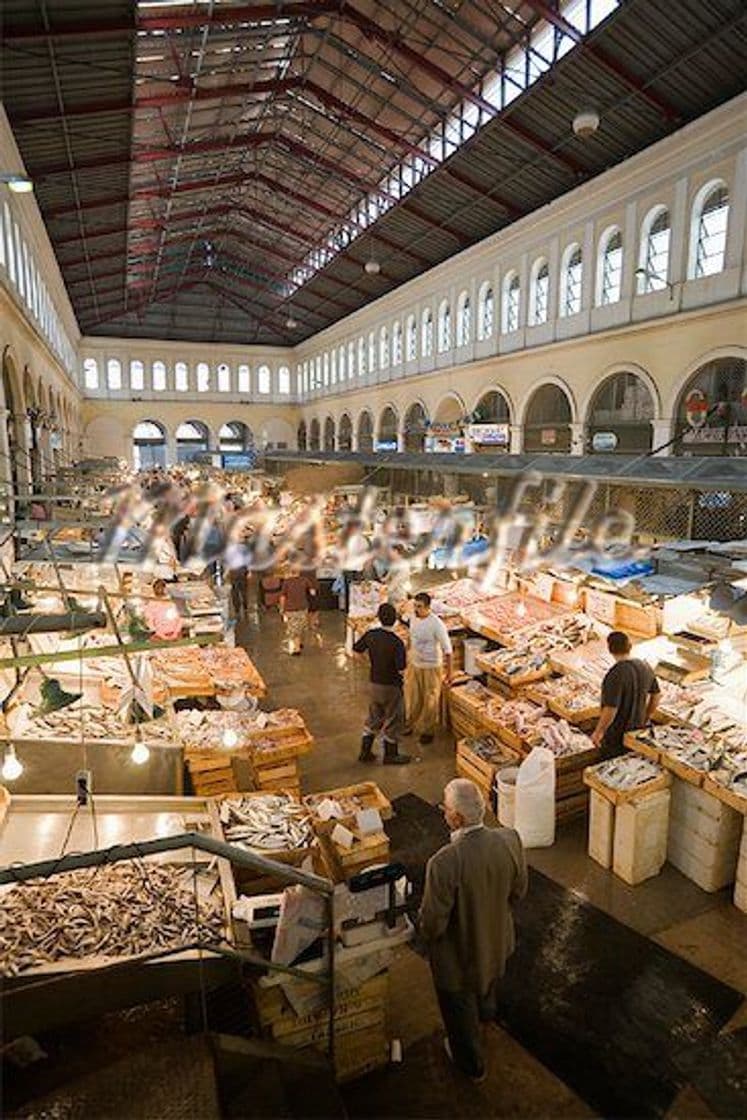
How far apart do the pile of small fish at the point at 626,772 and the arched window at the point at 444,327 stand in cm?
2023

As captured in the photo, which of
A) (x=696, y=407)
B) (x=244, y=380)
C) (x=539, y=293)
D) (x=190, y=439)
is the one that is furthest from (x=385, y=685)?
(x=190, y=439)

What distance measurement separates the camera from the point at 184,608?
584 cm

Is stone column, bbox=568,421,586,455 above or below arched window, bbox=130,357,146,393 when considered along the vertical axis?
below

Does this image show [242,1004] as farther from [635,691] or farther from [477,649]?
[477,649]

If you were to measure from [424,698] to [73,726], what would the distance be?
4186 mm

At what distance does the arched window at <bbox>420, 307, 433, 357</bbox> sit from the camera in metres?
25.4

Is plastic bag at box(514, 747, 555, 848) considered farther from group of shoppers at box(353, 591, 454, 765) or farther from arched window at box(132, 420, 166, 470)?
arched window at box(132, 420, 166, 470)

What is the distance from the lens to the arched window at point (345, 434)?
3575 centimetres

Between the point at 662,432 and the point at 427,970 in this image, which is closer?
the point at 427,970

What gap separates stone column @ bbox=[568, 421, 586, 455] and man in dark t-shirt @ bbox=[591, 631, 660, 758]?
11756 mm

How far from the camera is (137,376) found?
4206cm

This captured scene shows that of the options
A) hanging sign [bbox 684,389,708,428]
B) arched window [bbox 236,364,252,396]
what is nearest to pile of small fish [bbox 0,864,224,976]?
hanging sign [bbox 684,389,708,428]

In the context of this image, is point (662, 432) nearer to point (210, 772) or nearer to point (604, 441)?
point (604, 441)

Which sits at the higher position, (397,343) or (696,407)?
(397,343)
